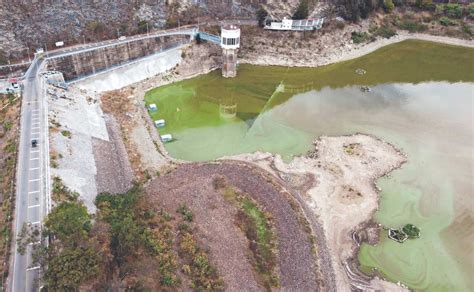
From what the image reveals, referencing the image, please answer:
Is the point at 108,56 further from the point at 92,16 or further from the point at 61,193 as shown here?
the point at 61,193

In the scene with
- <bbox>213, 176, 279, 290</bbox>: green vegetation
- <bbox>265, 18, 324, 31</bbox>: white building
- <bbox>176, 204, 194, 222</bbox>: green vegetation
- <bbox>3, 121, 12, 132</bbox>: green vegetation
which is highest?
<bbox>265, 18, 324, 31</bbox>: white building

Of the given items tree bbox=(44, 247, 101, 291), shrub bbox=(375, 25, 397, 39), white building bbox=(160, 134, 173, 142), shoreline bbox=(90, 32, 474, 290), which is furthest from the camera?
shrub bbox=(375, 25, 397, 39)

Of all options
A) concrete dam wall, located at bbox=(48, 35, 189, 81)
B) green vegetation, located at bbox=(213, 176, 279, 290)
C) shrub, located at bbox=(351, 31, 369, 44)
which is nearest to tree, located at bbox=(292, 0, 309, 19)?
shrub, located at bbox=(351, 31, 369, 44)

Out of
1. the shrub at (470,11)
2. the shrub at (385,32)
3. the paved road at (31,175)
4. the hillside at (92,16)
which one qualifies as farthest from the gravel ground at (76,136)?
the shrub at (470,11)

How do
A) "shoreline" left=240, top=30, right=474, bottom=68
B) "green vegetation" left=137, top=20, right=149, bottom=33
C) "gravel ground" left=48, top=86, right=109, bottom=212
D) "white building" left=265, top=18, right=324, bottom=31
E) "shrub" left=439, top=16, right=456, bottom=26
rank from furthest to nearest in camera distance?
"shrub" left=439, top=16, right=456, bottom=26 → "white building" left=265, top=18, right=324, bottom=31 → "shoreline" left=240, top=30, right=474, bottom=68 → "green vegetation" left=137, top=20, right=149, bottom=33 → "gravel ground" left=48, top=86, right=109, bottom=212

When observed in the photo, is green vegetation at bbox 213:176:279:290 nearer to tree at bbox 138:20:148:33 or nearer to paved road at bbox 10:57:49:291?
paved road at bbox 10:57:49:291

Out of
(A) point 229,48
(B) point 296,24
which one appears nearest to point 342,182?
(A) point 229,48
